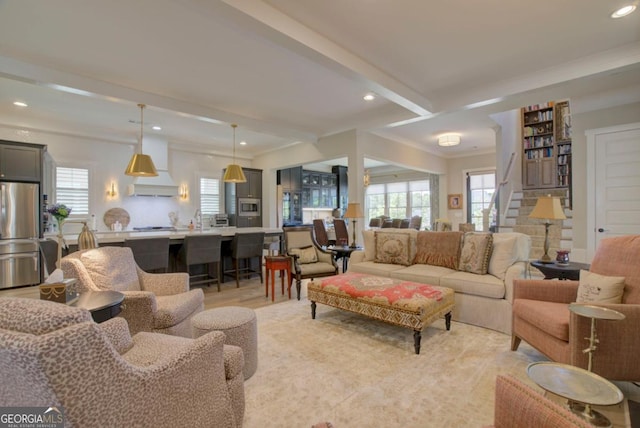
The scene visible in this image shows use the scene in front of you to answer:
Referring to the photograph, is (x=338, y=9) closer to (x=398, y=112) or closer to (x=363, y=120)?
(x=398, y=112)

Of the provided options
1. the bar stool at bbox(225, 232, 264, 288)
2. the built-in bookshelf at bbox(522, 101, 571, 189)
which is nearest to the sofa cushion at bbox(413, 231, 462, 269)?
the bar stool at bbox(225, 232, 264, 288)

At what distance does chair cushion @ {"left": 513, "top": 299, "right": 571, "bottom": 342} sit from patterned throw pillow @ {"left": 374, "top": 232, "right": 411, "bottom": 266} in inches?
67.3

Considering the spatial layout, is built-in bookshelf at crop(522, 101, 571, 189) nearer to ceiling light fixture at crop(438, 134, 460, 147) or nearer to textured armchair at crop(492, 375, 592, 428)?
ceiling light fixture at crop(438, 134, 460, 147)

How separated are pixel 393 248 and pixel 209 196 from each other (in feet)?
18.1

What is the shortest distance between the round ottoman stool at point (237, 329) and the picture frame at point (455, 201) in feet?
26.1

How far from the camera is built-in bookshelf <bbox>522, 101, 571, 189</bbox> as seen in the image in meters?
7.11

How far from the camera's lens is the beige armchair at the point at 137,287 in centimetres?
226

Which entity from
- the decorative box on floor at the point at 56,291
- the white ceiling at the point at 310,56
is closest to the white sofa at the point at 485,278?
the white ceiling at the point at 310,56

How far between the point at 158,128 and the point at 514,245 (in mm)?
6442

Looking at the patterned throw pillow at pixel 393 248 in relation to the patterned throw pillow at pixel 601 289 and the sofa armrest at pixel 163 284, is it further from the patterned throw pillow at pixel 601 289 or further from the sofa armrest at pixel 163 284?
the sofa armrest at pixel 163 284

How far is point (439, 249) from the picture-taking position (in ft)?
13.2

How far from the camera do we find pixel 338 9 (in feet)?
8.36

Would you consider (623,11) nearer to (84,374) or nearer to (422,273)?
(422,273)

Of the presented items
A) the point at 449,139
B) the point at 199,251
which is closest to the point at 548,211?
the point at 449,139
